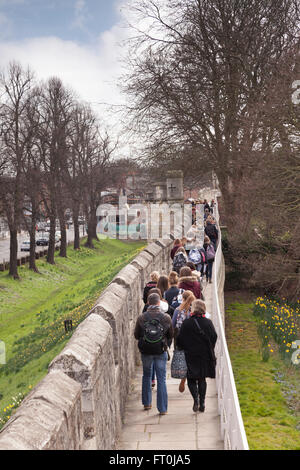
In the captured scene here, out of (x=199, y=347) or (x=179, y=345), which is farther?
(x=179, y=345)

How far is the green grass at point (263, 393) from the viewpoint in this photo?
10.1 metres

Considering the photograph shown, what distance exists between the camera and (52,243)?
40.6 metres

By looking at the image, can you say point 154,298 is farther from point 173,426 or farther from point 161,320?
point 173,426

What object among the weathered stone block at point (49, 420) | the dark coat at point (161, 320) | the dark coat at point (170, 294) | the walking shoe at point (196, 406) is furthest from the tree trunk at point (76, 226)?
the weathered stone block at point (49, 420)

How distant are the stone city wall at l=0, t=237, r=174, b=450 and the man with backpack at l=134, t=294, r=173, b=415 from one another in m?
0.35

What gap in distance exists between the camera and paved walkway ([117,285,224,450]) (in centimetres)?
609

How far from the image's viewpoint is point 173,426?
664 centimetres

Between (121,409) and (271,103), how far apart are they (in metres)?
13.8

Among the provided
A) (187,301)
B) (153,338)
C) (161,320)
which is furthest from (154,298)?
(187,301)

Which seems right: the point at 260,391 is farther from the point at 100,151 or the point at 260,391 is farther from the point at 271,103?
the point at 100,151

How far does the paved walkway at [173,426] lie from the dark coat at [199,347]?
1.84 feet

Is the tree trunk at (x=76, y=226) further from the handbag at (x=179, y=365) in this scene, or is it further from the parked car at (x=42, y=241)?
the handbag at (x=179, y=365)

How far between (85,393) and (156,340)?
215cm
